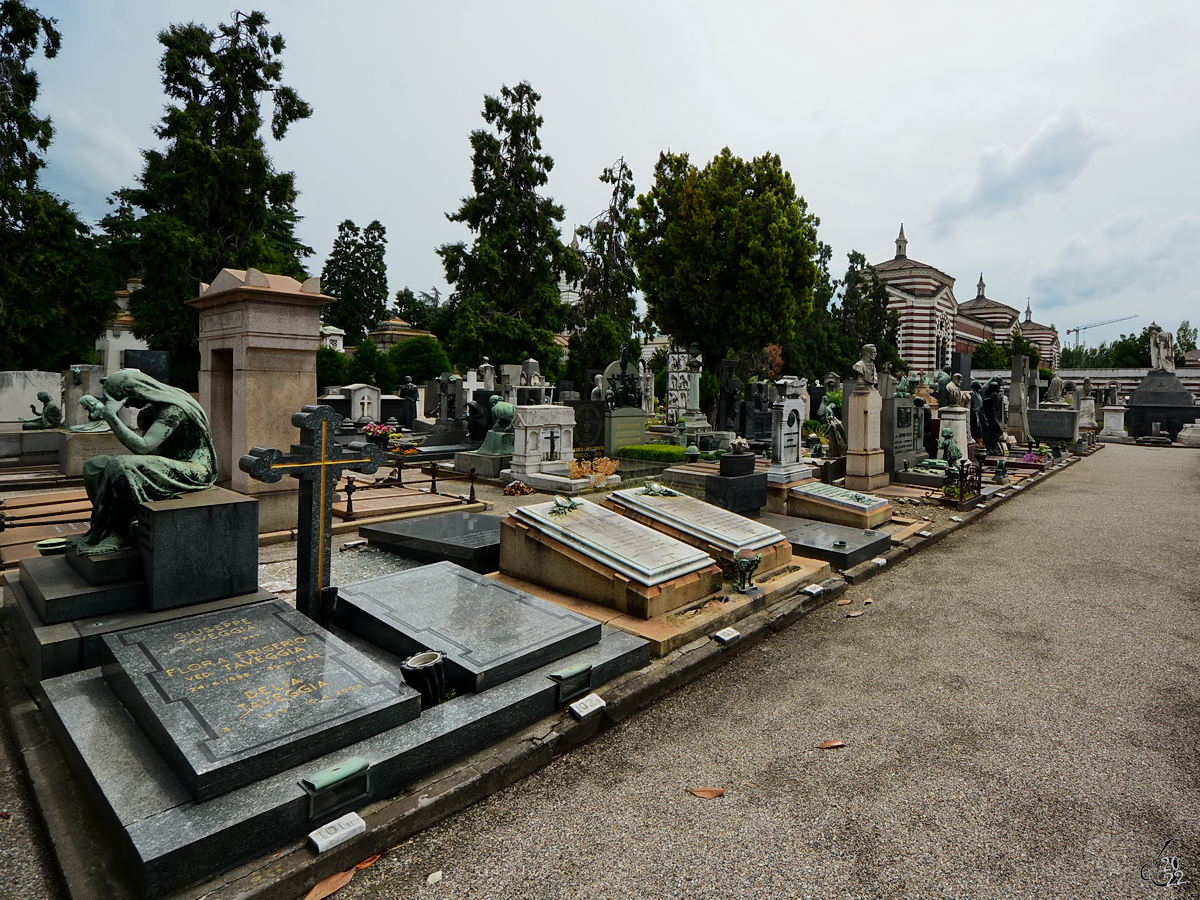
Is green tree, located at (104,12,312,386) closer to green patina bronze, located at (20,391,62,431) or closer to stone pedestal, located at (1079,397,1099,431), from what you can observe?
green patina bronze, located at (20,391,62,431)

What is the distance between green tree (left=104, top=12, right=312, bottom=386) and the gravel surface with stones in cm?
2233

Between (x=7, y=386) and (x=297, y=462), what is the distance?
14.8 m

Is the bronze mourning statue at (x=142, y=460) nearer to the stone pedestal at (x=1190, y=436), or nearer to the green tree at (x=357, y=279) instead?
the stone pedestal at (x=1190, y=436)

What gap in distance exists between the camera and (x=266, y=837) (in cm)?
253

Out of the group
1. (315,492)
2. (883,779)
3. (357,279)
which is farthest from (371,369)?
(883,779)

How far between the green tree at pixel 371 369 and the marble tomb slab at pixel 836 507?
27.4 meters

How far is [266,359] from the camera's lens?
7.52 m

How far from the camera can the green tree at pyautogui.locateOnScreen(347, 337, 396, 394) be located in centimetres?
3298

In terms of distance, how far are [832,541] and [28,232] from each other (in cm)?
2593

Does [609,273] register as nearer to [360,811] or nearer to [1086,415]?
[1086,415]

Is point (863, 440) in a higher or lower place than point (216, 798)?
higher

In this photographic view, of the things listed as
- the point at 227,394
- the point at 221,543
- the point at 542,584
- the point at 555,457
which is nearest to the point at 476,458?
the point at 555,457

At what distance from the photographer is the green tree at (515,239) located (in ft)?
90.1

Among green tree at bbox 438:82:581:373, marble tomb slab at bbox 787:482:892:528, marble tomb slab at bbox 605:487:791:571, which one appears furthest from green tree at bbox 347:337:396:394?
marble tomb slab at bbox 605:487:791:571
